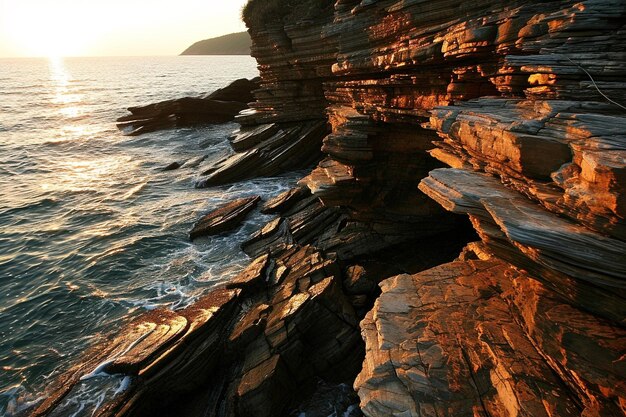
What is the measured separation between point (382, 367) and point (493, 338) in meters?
2.41

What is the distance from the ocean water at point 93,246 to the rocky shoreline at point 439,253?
6.16ft

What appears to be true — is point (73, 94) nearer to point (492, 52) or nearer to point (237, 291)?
point (237, 291)

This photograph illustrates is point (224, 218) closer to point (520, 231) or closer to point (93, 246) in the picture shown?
point (93, 246)

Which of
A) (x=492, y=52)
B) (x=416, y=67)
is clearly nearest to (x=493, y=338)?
(x=492, y=52)

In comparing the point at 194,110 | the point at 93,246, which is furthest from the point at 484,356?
the point at 194,110

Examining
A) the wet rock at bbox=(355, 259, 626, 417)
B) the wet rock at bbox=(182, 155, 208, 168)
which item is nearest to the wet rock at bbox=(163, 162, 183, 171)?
the wet rock at bbox=(182, 155, 208, 168)

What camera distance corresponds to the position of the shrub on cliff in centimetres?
2781

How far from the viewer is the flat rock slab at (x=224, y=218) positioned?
20344mm

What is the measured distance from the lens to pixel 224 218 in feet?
68.1

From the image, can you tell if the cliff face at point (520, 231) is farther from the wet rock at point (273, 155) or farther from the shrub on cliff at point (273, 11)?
the shrub on cliff at point (273, 11)

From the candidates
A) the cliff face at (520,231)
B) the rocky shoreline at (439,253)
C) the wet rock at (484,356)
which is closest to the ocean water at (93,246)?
the rocky shoreline at (439,253)

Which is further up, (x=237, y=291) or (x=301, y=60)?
(x=301, y=60)

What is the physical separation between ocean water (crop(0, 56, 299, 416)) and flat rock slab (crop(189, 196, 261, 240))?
20.4 inches

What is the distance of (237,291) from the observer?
13.9 metres
